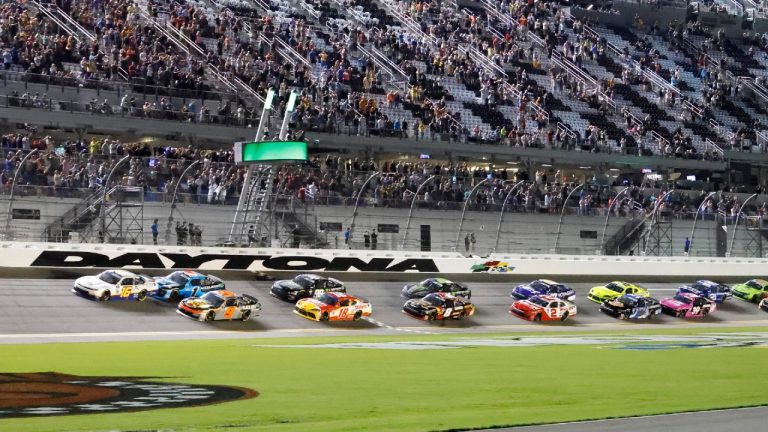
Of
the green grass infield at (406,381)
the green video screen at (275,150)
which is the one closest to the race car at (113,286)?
the green video screen at (275,150)

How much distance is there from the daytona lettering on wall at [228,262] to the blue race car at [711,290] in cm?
1131

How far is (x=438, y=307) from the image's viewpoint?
3956 centimetres

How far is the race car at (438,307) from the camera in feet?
130

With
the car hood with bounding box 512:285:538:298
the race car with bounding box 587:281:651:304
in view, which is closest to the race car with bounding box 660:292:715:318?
the race car with bounding box 587:281:651:304

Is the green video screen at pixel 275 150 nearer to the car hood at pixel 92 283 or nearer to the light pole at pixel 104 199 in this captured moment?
the light pole at pixel 104 199

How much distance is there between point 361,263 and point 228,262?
521 cm

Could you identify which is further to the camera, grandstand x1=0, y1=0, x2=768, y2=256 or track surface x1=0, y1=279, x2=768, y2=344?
grandstand x1=0, y1=0, x2=768, y2=256

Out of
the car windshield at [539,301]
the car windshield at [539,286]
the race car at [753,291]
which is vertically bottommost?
the race car at [753,291]

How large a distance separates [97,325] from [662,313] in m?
23.1

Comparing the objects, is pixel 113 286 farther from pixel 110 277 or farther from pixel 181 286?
pixel 181 286

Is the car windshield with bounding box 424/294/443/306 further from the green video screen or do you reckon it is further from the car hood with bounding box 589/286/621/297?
the car hood with bounding box 589/286/621/297

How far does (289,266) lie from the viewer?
4141cm

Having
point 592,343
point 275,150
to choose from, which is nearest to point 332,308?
point 275,150

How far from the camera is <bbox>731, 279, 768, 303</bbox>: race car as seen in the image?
166 ft
